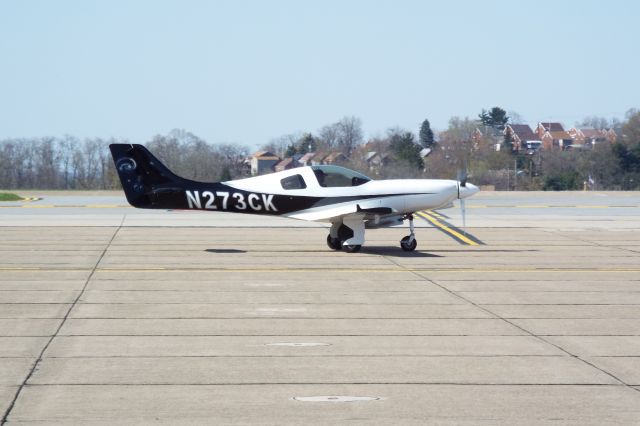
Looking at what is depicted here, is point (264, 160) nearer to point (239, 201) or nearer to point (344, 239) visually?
point (344, 239)

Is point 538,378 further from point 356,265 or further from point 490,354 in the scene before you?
point 356,265

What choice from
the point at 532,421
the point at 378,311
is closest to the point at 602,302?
the point at 378,311

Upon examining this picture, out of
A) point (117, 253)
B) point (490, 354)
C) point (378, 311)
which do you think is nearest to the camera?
point (490, 354)

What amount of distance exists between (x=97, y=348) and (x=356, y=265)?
9552mm

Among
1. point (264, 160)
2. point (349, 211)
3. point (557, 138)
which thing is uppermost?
point (557, 138)

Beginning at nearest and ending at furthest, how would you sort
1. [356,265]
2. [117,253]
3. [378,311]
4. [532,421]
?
1. [532,421]
2. [378,311]
3. [356,265]
4. [117,253]

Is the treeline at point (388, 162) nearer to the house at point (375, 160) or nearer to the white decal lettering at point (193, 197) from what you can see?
the house at point (375, 160)

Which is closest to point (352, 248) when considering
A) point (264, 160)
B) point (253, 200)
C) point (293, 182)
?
point (293, 182)

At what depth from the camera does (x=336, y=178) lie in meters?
22.9

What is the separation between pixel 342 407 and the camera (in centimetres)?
→ 860

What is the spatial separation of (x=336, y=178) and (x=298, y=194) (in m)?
1.01

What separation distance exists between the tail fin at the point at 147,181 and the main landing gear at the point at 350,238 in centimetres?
360

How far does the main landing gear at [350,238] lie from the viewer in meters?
22.6

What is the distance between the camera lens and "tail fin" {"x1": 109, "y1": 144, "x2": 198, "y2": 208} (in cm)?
2261
